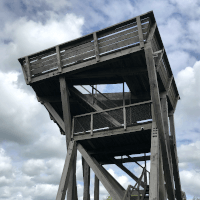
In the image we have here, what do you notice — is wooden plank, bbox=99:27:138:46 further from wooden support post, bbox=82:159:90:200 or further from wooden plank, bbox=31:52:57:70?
wooden support post, bbox=82:159:90:200

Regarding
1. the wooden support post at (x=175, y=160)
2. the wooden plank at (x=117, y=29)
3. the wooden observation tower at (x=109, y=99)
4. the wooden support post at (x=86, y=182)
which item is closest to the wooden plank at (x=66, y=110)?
the wooden observation tower at (x=109, y=99)

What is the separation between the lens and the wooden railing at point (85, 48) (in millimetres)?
10508

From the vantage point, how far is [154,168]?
9367mm

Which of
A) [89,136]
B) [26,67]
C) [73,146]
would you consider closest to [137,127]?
[89,136]

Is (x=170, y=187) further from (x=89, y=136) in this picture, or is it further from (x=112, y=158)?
(x=89, y=136)

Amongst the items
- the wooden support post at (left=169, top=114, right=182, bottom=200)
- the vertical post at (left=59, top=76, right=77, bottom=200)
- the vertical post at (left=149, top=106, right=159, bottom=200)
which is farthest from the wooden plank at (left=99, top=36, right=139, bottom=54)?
the wooden support post at (left=169, top=114, right=182, bottom=200)

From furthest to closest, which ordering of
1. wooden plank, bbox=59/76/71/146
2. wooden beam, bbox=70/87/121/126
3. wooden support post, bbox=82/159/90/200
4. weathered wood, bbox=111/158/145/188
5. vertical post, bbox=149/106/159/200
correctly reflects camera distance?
wooden support post, bbox=82/159/90/200 → weathered wood, bbox=111/158/145/188 → wooden plank, bbox=59/76/71/146 → wooden beam, bbox=70/87/121/126 → vertical post, bbox=149/106/159/200

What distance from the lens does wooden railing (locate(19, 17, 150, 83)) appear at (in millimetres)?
10508

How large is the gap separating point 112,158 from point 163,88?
479 centimetres

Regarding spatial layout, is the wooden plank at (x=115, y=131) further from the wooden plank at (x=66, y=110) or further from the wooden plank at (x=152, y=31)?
the wooden plank at (x=152, y=31)

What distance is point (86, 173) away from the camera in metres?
15.9

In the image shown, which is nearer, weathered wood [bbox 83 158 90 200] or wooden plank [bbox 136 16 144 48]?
wooden plank [bbox 136 16 144 48]

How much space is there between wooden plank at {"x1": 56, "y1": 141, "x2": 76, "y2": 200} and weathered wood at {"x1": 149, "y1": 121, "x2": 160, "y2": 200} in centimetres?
372

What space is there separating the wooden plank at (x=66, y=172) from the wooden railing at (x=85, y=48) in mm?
3562
